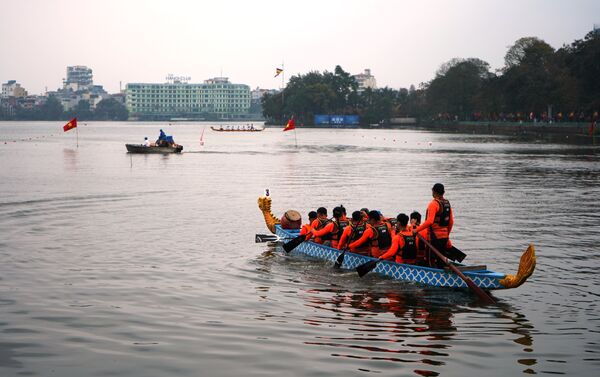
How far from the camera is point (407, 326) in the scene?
15172mm

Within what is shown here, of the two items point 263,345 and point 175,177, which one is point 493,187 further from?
point 263,345

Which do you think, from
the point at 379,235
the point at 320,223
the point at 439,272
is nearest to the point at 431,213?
the point at 439,272

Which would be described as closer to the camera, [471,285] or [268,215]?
[471,285]

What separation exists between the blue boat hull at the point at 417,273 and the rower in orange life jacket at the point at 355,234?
235 millimetres

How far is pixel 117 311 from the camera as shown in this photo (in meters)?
16.1

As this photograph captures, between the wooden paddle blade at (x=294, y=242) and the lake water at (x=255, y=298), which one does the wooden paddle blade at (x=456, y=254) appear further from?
the wooden paddle blade at (x=294, y=242)

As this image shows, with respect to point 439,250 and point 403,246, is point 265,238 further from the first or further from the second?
point 439,250

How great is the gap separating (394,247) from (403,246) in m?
0.26

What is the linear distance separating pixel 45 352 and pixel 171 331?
242 centimetres

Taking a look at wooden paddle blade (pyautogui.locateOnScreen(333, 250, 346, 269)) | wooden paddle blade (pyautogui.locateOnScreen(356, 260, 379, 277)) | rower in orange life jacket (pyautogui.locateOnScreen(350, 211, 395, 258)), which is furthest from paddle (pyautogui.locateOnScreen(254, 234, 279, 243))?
wooden paddle blade (pyautogui.locateOnScreen(356, 260, 379, 277))

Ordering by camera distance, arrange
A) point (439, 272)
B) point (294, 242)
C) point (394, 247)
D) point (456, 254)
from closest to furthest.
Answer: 1. point (439, 272)
2. point (456, 254)
3. point (394, 247)
4. point (294, 242)

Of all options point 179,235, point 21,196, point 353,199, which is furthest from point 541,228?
point 21,196

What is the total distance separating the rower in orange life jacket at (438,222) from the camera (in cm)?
1752

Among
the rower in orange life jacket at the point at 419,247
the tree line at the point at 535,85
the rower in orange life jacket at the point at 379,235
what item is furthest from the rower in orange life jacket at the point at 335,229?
the tree line at the point at 535,85
